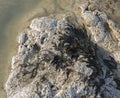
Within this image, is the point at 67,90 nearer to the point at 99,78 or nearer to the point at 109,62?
the point at 99,78

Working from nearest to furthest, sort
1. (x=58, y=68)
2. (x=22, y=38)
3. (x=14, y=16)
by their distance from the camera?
1. (x=58, y=68)
2. (x=22, y=38)
3. (x=14, y=16)

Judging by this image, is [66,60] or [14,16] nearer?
[66,60]

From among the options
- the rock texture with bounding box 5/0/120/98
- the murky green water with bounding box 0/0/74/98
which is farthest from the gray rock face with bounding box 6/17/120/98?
the murky green water with bounding box 0/0/74/98

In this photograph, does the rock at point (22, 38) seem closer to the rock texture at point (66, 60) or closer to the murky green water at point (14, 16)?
the rock texture at point (66, 60)

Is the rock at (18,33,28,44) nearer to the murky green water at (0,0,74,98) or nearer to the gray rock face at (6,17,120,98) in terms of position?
the gray rock face at (6,17,120,98)

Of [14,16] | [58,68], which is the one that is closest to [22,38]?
[14,16]

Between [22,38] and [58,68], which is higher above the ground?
[22,38]

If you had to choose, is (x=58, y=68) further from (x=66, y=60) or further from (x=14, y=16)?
(x=14, y=16)
